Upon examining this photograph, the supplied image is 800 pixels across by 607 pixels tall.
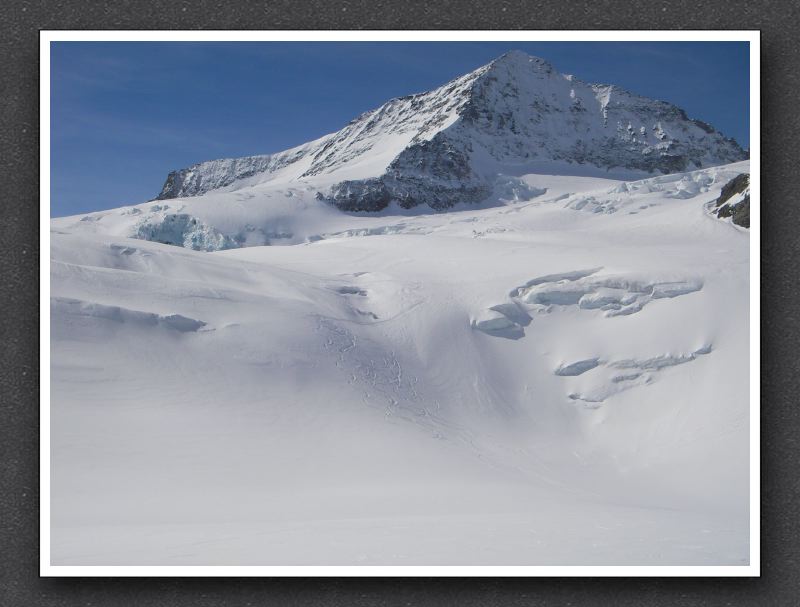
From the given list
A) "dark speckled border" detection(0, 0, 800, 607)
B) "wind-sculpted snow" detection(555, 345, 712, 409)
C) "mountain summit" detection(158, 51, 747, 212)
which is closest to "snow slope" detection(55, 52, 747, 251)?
"mountain summit" detection(158, 51, 747, 212)

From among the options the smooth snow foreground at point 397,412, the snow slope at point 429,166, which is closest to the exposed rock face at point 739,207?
the smooth snow foreground at point 397,412

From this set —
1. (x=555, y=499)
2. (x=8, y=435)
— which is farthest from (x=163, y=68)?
(x=555, y=499)

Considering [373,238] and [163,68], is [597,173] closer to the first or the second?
[373,238]

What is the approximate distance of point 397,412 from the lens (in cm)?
591

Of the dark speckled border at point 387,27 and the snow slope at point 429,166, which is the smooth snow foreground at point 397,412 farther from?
the snow slope at point 429,166

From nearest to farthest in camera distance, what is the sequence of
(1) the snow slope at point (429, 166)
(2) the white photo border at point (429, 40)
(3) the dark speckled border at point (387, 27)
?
(3) the dark speckled border at point (387, 27) < (2) the white photo border at point (429, 40) < (1) the snow slope at point (429, 166)

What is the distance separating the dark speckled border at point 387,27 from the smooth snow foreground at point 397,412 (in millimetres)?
200

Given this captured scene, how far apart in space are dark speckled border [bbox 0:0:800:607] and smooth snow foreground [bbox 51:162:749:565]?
0.20m

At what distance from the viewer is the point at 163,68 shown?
5215 millimetres

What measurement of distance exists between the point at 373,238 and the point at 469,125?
1454 inches

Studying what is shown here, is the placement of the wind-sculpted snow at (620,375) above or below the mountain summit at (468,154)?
below

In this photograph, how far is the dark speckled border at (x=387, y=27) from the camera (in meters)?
4.60

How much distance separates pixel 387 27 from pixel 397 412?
9.37 feet

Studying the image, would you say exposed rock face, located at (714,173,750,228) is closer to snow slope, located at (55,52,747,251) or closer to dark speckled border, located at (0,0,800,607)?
dark speckled border, located at (0,0,800,607)
